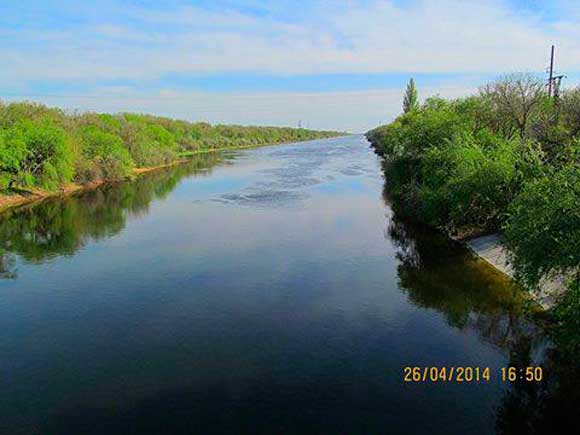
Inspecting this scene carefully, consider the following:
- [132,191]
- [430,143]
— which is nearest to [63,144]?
[132,191]

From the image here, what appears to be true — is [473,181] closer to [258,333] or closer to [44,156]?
[258,333]

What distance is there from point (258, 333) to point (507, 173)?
58.0 ft

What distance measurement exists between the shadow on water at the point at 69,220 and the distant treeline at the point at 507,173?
23.9m

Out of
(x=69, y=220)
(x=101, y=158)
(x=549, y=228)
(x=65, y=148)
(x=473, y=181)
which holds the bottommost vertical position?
(x=69, y=220)

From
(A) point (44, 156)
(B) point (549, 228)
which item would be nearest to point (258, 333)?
(B) point (549, 228)

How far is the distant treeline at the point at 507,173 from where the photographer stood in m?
15.0

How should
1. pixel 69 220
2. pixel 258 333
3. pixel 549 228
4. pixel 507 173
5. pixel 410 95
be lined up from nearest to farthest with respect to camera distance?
pixel 549 228 → pixel 258 333 → pixel 507 173 → pixel 69 220 → pixel 410 95

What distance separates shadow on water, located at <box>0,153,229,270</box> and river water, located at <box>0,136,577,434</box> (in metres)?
0.36

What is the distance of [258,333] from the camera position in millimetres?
18750

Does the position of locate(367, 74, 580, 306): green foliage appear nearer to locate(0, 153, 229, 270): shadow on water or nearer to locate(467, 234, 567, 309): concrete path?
locate(467, 234, 567, 309): concrete path

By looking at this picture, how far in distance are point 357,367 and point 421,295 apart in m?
7.73

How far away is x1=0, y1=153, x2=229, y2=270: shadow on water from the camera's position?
103 feet

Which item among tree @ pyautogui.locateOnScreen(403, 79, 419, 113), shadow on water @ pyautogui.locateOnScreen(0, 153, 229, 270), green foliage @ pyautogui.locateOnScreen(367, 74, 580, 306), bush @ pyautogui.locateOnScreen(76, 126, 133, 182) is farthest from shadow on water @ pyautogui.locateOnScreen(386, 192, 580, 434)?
tree @ pyautogui.locateOnScreen(403, 79, 419, 113)

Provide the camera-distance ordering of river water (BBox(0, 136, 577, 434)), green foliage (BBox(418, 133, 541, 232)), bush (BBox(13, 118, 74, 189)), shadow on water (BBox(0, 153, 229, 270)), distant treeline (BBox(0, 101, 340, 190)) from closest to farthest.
→ river water (BBox(0, 136, 577, 434)), green foliage (BBox(418, 133, 541, 232)), shadow on water (BBox(0, 153, 229, 270)), distant treeline (BBox(0, 101, 340, 190)), bush (BBox(13, 118, 74, 189))
